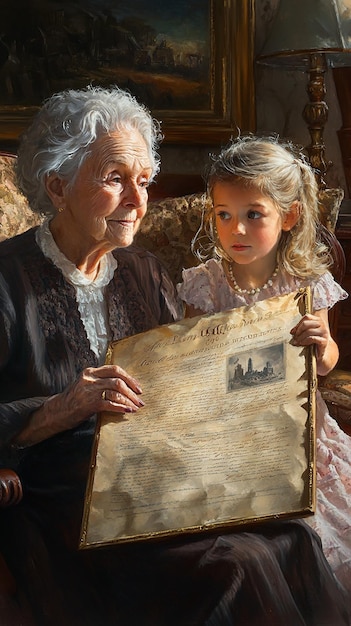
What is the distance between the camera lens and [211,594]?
5.22ft

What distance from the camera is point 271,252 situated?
210 centimetres

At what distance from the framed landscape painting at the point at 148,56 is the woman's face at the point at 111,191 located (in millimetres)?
1300

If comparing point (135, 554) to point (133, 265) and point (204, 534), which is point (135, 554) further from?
point (133, 265)

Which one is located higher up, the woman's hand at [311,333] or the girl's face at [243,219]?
the girl's face at [243,219]

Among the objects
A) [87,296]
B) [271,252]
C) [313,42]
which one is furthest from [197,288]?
[313,42]

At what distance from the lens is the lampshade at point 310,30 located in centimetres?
310

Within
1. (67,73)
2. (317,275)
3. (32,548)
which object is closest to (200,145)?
(67,73)

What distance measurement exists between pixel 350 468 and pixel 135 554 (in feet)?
1.98

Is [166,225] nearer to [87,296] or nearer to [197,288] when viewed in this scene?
[197,288]

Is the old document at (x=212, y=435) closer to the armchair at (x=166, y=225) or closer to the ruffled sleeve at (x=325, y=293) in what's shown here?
the ruffled sleeve at (x=325, y=293)

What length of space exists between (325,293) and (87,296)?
573mm

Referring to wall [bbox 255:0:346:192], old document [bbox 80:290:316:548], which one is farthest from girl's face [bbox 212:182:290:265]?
wall [bbox 255:0:346:192]

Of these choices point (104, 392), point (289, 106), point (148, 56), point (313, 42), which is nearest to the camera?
point (104, 392)

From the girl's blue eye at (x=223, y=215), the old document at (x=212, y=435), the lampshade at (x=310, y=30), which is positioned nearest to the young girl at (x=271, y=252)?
the girl's blue eye at (x=223, y=215)
